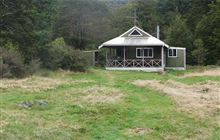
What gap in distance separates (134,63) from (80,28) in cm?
2208

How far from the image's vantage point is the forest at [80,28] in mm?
38719

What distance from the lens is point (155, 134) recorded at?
46.0 ft

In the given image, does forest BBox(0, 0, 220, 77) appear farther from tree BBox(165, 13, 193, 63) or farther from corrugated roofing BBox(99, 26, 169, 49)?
corrugated roofing BBox(99, 26, 169, 49)

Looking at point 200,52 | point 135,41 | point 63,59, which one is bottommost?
point 200,52

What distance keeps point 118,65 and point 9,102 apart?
33.2 meters

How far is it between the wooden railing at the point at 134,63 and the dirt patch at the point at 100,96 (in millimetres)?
27311

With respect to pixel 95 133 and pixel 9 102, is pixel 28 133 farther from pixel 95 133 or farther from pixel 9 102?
pixel 9 102

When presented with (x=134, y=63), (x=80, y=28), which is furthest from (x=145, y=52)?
(x=80, y=28)

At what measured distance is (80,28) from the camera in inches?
2790

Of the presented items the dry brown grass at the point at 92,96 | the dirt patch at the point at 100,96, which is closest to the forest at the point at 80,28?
the dry brown grass at the point at 92,96

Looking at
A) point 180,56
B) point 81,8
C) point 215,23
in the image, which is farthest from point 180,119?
point 81,8

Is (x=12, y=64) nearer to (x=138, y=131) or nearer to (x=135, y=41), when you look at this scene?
(x=138, y=131)

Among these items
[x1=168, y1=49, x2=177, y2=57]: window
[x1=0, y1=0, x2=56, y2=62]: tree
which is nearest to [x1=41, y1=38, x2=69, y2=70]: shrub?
[x1=0, y1=0, x2=56, y2=62]: tree

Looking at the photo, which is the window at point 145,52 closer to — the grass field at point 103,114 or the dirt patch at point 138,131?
the grass field at point 103,114
